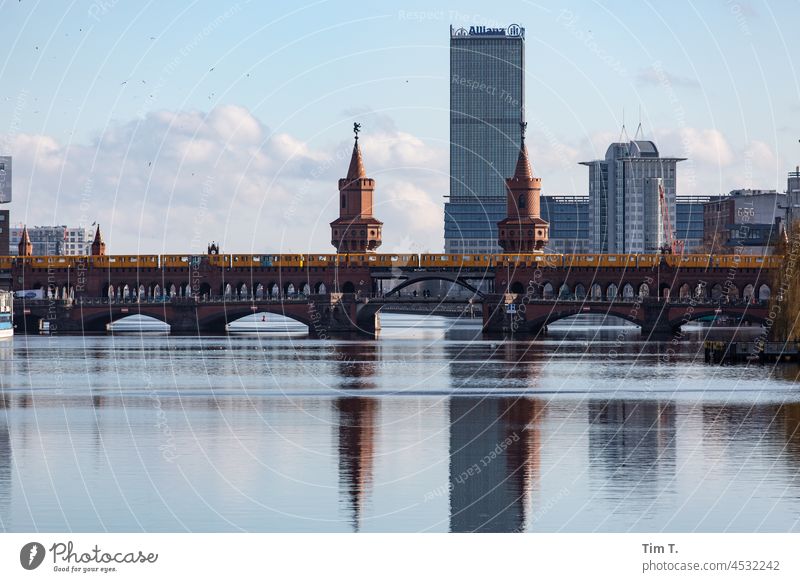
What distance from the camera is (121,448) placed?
2408 inches

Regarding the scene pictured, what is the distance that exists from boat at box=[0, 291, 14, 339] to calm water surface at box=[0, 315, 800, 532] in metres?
66.6

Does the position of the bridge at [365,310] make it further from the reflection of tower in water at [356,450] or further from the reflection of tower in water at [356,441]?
the reflection of tower in water at [356,450]

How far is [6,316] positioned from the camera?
7165 inches

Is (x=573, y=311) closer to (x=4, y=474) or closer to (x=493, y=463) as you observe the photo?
(x=493, y=463)

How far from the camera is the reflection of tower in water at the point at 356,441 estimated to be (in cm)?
5000

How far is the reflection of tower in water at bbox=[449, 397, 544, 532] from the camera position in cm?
4726

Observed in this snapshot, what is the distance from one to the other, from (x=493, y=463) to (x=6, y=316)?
132 m

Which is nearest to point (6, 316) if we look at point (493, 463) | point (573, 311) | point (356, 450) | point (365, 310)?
point (365, 310)

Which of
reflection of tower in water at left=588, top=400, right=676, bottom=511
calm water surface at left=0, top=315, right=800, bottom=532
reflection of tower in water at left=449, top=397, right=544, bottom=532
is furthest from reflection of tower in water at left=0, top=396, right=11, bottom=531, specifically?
reflection of tower in water at left=588, top=400, right=676, bottom=511

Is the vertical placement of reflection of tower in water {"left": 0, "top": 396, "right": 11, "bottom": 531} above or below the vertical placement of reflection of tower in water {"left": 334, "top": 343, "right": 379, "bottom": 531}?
above

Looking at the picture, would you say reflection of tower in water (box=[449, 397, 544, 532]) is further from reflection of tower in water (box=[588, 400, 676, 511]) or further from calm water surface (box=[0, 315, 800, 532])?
reflection of tower in water (box=[588, 400, 676, 511])
